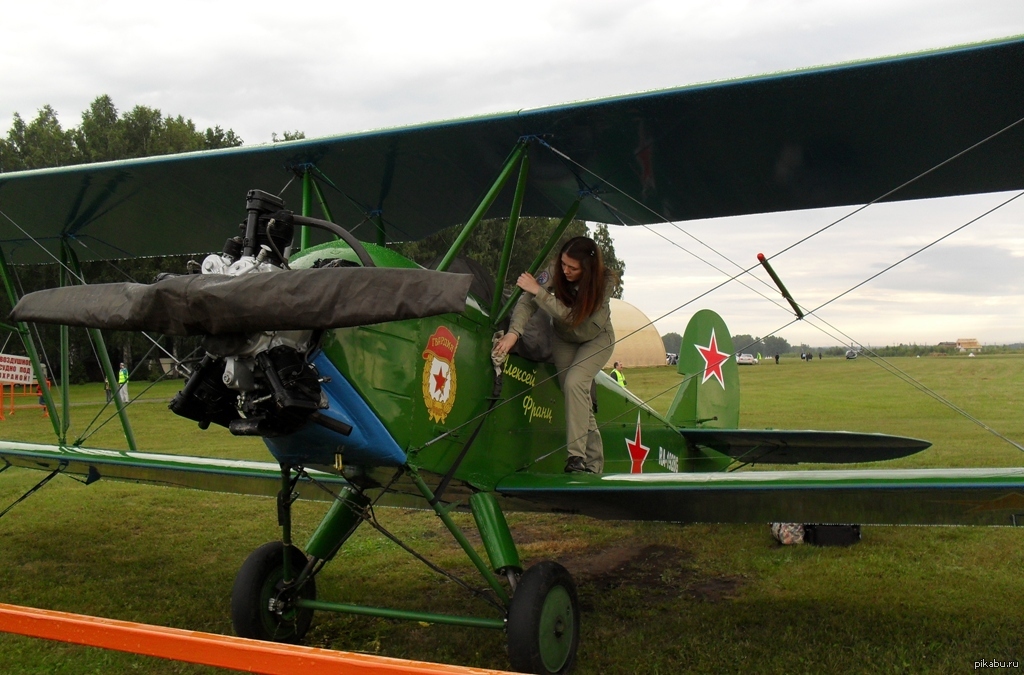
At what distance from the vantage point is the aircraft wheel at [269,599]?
12.8ft

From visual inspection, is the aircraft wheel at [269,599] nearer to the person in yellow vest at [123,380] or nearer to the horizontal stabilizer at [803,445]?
the person in yellow vest at [123,380]

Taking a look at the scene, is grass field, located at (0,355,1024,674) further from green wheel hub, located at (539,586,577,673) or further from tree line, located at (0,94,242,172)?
tree line, located at (0,94,242,172)

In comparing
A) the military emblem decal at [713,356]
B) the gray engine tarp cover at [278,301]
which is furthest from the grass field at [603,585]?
the gray engine tarp cover at [278,301]

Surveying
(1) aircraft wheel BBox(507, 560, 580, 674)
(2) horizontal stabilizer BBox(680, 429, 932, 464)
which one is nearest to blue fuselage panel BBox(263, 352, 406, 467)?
(1) aircraft wheel BBox(507, 560, 580, 674)

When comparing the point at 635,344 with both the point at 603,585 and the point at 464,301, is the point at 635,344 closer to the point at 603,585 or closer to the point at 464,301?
the point at 603,585

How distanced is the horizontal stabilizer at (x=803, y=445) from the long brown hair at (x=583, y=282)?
284cm

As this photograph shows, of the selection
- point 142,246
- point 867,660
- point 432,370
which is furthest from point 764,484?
point 142,246

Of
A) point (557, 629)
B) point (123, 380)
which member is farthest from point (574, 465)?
point (123, 380)

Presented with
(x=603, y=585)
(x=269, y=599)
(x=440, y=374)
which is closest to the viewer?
(x=440, y=374)

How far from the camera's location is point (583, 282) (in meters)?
4.47

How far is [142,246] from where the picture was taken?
6.73 m

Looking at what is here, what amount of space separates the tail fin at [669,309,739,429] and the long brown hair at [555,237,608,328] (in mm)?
3443

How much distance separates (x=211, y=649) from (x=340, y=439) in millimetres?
953

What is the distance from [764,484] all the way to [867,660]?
3.36 ft
